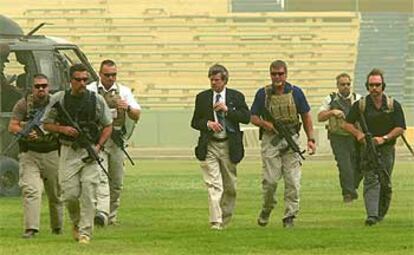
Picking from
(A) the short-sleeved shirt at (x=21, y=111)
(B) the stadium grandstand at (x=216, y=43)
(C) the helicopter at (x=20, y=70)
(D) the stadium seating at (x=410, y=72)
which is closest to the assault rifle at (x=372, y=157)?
(A) the short-sleeved shirt at (x=21, y=111)

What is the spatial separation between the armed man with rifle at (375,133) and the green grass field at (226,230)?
0.37 m

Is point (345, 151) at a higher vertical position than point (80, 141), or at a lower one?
lower

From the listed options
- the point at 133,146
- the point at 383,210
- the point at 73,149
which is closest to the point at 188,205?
the point at 383,210

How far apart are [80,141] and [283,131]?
2.77 m

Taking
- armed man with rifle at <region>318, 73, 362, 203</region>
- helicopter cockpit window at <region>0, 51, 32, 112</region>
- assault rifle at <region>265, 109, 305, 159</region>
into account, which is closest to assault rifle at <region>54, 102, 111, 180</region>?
assault rifle at <region>265, 109, 305, 159</region>

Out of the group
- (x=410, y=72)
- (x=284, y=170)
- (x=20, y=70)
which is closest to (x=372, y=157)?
(x=284, y=170)

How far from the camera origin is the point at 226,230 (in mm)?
15312

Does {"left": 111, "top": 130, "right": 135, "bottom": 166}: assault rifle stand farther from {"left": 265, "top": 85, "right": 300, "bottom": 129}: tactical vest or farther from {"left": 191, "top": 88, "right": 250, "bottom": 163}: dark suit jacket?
{"left": 265, "top": 85, "right": 300, "bottom": 129}: tactical vest

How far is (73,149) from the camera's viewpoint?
544 inches

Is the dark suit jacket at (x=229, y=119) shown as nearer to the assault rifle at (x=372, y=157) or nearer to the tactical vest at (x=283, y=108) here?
the tactical vest at (x=283, y=108)

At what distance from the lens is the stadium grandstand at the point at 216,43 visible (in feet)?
191

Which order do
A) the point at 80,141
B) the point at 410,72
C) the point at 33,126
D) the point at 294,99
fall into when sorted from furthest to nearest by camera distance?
the point at 410,72 < the point at 294,99 < the point at 33,126 < the point at 80,141

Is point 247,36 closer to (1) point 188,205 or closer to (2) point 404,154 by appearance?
(2) point 404,154

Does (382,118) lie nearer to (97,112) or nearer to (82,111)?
(97,112)
